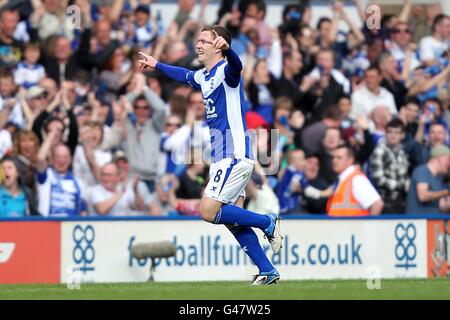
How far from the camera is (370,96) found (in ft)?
68.9

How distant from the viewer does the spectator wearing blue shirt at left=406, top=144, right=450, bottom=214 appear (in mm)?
19109

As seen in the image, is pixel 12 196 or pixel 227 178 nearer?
pixel 227 178

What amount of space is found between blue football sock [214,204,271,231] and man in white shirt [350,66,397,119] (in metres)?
7.96

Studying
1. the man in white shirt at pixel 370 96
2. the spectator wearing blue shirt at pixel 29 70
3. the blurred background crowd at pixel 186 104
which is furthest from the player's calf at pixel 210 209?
the man in white shirt at pixel 370 96

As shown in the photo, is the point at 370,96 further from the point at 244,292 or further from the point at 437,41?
the point at 244,292

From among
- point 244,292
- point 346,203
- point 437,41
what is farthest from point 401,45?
point 244,292

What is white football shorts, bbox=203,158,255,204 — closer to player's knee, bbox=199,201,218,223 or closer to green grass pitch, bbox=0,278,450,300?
player's knee, bbox=199,201,218,223

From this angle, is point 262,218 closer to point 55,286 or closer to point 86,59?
point 55,286

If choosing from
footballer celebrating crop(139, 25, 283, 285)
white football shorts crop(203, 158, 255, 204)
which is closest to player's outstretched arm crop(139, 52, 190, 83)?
footballer celebrating crop(139, 25, 283, 285)

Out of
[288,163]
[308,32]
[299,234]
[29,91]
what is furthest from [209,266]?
[308,32]

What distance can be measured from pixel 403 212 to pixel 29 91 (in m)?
5.61

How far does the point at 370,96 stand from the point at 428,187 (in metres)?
2.38

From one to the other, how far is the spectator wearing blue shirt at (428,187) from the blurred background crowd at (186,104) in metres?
0.16
